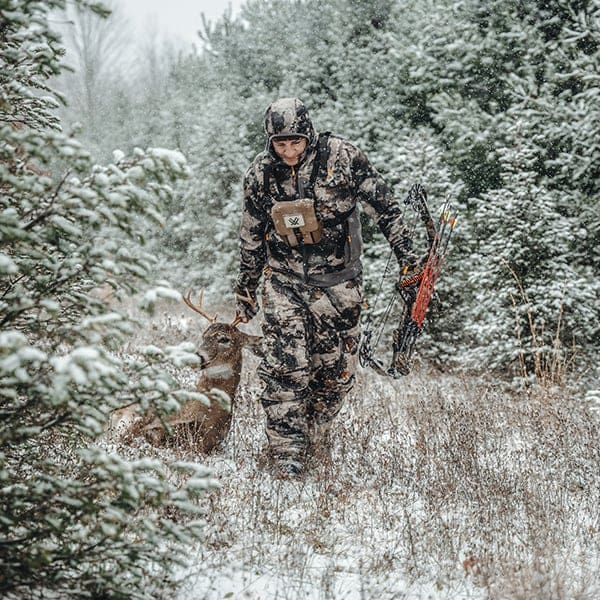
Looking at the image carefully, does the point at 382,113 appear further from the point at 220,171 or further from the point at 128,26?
the point at 128,26

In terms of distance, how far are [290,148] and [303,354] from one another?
1.36 metres

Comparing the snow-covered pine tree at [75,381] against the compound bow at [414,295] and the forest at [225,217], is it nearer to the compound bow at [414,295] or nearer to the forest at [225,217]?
the forest at [225,217]

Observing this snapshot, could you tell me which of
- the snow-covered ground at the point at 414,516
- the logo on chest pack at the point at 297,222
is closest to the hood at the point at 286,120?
the logo on chest pack at the point at 297,222

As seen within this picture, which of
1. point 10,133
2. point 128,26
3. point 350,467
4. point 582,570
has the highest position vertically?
point 128,26

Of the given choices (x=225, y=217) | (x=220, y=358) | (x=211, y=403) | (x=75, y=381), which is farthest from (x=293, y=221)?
(x=225, y=217)

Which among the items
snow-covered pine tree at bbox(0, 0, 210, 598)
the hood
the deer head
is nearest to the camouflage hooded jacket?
the hood

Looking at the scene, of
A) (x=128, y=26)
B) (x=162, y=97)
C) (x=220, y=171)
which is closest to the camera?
(x=220, y=171)

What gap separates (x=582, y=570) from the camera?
3.04 meters

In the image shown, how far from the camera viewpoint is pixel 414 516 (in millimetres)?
3805

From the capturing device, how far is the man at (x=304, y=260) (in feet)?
14.2

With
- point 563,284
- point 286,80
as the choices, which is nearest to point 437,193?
point 563,284

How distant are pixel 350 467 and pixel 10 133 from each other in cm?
310

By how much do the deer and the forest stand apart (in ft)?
1.20

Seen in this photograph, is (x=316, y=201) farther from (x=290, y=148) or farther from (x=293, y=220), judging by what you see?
(x=290, y=148)
